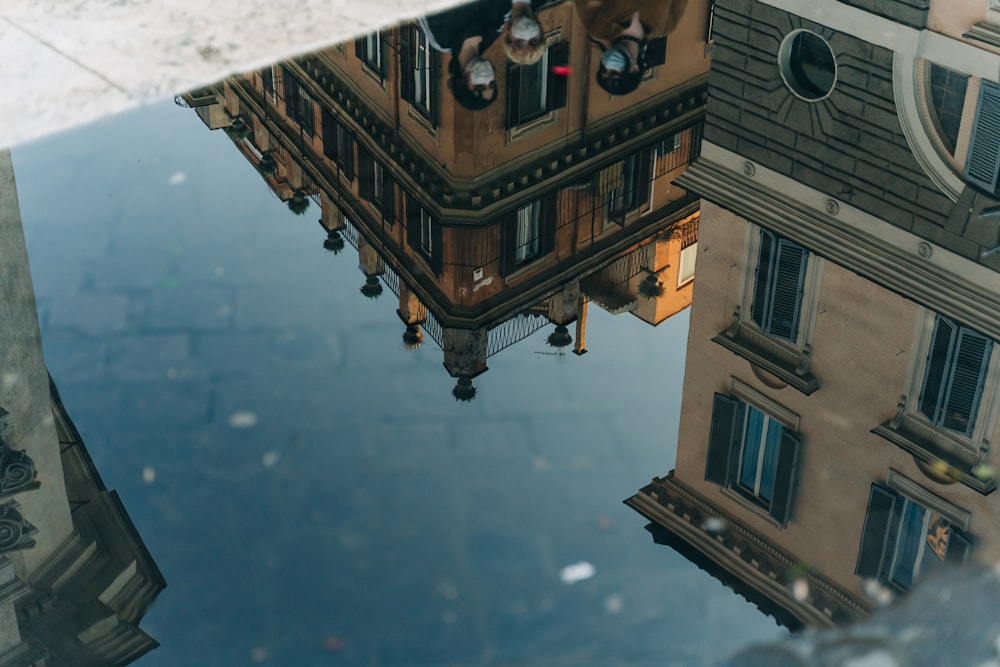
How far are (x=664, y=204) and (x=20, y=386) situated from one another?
239 inches

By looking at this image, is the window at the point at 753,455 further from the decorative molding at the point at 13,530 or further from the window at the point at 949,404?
the decorative molding at the point at 13,530

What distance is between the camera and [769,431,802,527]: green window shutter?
387 inches

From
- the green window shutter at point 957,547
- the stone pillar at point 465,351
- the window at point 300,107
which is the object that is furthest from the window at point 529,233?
the green window shutter at point 957,547

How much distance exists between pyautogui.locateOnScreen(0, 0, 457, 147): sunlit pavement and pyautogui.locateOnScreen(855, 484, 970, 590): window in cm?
870

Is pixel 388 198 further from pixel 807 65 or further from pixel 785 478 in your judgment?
pixel 785 478

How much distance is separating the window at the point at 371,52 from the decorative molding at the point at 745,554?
24.8 ft

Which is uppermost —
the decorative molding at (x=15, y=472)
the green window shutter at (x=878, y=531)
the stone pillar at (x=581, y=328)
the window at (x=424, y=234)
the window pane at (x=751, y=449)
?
the window at (x=424, y=234)

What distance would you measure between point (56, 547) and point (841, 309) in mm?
6572

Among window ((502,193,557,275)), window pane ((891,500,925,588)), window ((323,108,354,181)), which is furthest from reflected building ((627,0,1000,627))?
window ((323,108,354,181))

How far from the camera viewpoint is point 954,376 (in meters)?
10.8

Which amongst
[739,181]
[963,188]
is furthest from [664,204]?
[963,188]

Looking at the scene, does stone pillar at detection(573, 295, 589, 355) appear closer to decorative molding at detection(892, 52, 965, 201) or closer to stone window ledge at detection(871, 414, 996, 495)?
stone window ledge at detection(871, 414, 996, 495)

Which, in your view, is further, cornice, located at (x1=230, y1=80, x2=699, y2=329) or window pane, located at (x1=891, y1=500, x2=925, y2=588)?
cornice, located at (x1=230, y1=80, x2=699, y2=329)

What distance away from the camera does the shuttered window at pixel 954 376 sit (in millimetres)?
10586
